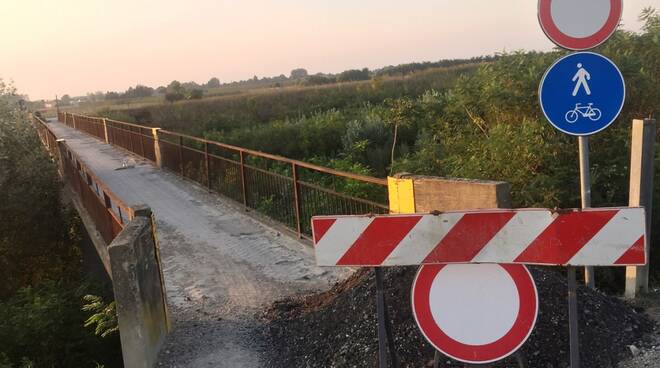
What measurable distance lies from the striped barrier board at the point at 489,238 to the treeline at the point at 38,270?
15.5ft

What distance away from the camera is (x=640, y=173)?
16.0ft

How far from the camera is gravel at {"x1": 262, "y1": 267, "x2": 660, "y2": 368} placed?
3.92m

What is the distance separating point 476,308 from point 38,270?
41.5ft

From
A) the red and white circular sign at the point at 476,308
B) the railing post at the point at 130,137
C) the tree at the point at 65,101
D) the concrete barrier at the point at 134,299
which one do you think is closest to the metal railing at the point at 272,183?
the railing post at the point at 130,137

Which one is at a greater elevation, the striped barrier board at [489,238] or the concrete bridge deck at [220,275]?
the striped barrier board at [489,238]

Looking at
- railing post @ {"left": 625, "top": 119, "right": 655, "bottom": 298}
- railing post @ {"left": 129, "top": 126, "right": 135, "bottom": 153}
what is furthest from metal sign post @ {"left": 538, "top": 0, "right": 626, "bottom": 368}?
railing post @ {"left": 129, "top": 126, "right": 135, "bottom": 153}

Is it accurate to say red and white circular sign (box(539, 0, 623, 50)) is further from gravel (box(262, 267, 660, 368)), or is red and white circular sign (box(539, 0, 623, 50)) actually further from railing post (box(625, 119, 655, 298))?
gravel (box(262, 267, 660, 368))

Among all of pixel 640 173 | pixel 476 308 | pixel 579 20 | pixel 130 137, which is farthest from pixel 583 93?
pixel 130 137

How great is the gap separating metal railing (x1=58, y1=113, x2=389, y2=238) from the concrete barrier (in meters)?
2.65

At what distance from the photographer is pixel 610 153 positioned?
698cm

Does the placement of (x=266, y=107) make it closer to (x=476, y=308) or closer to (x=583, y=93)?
(x=583, y=93)

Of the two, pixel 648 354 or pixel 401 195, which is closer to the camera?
pixel 648 354

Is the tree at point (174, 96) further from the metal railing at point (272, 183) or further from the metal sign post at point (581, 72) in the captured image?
the metal sign post at point (581, 72)

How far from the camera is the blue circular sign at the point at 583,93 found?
4.05 meters
